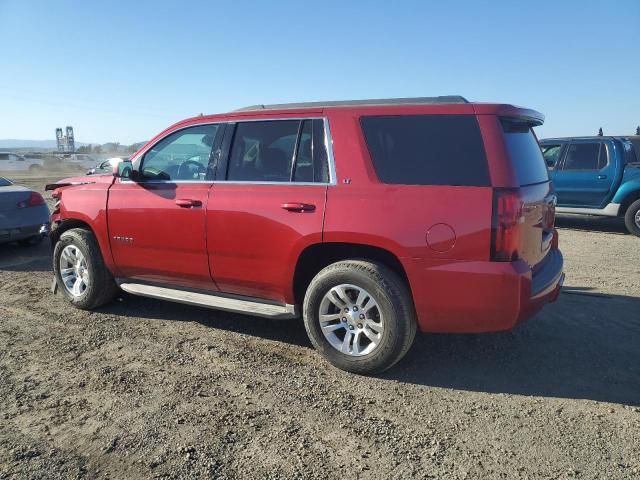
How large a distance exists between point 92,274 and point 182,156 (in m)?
1.46

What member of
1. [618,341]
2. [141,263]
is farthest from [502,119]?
[141,263]

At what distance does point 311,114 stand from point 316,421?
2205mm

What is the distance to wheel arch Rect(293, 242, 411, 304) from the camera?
3.57m

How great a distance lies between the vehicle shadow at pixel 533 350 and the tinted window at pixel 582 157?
557cm

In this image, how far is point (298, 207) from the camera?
12.1 feet

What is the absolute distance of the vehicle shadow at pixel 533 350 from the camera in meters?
3.48

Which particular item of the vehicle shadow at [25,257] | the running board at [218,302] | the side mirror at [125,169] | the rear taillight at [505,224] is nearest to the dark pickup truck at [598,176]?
the rear taillight at [505,224]

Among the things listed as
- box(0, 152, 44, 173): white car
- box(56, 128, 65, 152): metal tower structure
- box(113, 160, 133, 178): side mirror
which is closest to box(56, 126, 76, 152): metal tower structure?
box(56, 128, 65, 152): metal tower structure

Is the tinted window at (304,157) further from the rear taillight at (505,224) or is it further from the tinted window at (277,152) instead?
the rear taillight at (505,224)

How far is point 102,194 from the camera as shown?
480 cm

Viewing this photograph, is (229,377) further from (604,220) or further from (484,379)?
(604,220)

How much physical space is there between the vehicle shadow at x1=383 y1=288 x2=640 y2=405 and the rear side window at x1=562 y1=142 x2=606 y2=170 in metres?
6.04

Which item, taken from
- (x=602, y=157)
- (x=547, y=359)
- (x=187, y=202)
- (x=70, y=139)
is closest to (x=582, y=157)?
(x=602, y=157)

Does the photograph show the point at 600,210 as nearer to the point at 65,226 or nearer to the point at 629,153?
the point at 629,153
